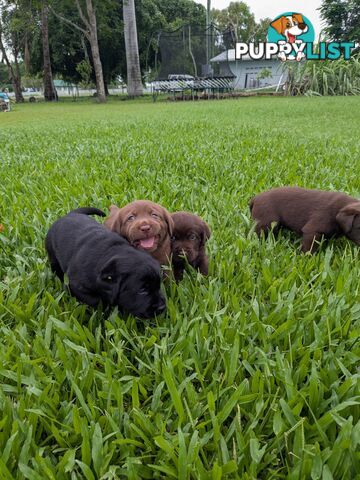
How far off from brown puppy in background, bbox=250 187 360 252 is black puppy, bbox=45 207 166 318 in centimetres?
123

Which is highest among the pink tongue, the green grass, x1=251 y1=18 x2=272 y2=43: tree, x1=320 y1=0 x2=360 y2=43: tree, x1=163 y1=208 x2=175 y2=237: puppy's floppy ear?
x1=251 y1=18 x2=272 y2=43: tree

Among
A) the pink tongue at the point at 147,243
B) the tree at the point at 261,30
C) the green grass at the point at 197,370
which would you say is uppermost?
the tree at the point at 261,30

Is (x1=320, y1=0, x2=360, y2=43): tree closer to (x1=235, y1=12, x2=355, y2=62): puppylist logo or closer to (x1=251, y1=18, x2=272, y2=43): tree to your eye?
(x1=235, y1=12, x2=355, y2=62): puppylist logo

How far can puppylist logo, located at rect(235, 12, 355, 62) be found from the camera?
78.9 feet

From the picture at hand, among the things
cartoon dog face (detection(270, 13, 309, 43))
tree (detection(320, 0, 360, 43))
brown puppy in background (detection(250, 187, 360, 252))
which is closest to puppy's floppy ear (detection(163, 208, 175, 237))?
brown puppy in background (detection(250, 187, 360, 252))

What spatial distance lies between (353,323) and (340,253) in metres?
0.89

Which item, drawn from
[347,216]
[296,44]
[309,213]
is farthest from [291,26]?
[347,216]

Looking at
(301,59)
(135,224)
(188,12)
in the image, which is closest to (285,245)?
(135,224)

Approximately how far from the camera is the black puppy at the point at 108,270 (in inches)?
72.1

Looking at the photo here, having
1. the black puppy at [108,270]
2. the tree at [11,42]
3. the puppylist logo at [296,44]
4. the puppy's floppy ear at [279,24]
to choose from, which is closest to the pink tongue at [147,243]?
the black puppy at [108,270]

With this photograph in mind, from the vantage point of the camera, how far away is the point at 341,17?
37.7 metres

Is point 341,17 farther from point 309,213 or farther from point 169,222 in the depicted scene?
point 169,222

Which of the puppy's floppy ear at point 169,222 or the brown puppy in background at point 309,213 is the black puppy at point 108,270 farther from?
the brown puppy in background at point 309,213

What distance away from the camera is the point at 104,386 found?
60.2 inches
